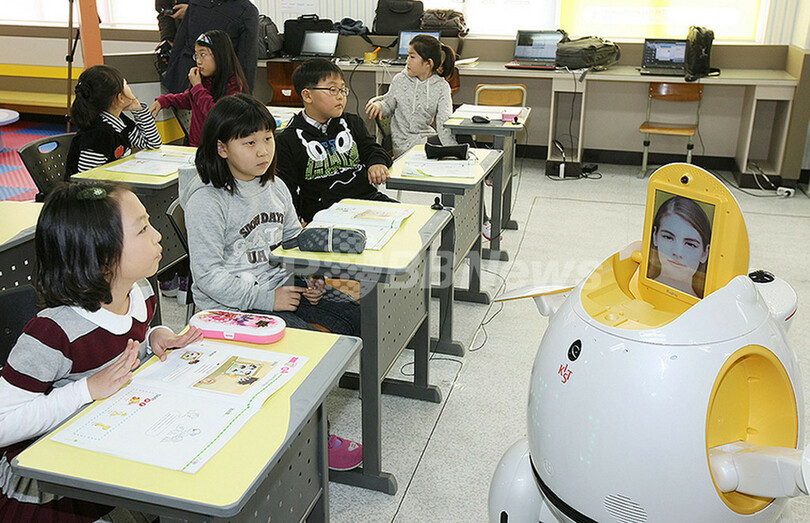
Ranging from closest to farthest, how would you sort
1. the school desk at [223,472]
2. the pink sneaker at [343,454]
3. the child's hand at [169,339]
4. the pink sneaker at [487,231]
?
the school desk at [223,472] → the child's hand at [169,339] → the pink sneaker at [343,454] → the pink sneaker at [487,231]

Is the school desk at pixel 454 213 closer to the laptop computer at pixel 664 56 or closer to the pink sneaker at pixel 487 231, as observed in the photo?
the pink sneaker at pixel 487 231

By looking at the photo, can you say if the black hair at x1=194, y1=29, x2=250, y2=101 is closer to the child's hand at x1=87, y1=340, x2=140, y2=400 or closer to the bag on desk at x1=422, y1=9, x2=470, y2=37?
the bag on desk at x1=422, y1=9, x2=470, y2=37

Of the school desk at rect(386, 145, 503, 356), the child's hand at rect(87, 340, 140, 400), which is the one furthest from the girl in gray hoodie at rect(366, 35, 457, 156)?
the child's hand at rect(87, 340, 140, 400)

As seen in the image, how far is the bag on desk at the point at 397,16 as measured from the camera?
19.5 feet

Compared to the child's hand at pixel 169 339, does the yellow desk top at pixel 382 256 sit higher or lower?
higher

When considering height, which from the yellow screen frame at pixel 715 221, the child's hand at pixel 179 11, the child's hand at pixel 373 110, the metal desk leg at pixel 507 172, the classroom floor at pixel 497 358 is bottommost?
the classroom floor at pixel 497 358

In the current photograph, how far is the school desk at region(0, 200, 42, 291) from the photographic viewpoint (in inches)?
80.8

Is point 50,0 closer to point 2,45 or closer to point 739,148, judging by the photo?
point 2,45

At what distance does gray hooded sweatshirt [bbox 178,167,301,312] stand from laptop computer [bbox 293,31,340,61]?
166 inches

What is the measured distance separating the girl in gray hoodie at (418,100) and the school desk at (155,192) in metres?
1.39

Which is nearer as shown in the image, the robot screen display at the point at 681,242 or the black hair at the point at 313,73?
the robot screen display at the point at 681,242

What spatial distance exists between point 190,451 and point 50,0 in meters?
7.94

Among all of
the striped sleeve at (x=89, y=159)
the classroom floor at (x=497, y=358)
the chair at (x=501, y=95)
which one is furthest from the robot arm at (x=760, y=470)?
the chair at (x=501, y=95)

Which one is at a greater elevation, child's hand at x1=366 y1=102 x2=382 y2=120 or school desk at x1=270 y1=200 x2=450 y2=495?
child's hand at x1=366 y1=102 x2=382 y2=120
